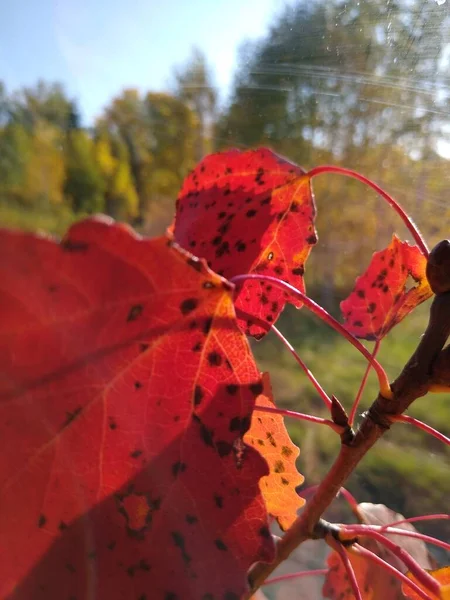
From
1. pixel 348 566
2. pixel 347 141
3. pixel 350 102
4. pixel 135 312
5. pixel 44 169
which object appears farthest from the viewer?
pixel 44 169

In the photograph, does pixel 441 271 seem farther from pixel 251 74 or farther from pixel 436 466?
pixel 251 74

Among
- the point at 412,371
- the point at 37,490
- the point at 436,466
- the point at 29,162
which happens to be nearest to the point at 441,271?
the point at 412,371

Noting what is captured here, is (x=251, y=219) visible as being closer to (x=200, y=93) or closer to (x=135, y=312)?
(x=135, y=312)

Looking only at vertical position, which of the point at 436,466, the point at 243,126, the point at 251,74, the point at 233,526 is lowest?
the point at 436,466

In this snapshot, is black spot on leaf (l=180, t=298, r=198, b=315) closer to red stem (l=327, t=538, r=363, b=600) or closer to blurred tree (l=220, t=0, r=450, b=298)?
red stem (l=327, t=538, r=363, b=600)

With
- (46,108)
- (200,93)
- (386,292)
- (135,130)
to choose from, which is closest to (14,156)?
(46,108)

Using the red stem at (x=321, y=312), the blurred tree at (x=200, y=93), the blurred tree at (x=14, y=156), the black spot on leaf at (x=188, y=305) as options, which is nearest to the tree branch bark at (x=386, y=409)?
the red stem at (x=321, y=312)
